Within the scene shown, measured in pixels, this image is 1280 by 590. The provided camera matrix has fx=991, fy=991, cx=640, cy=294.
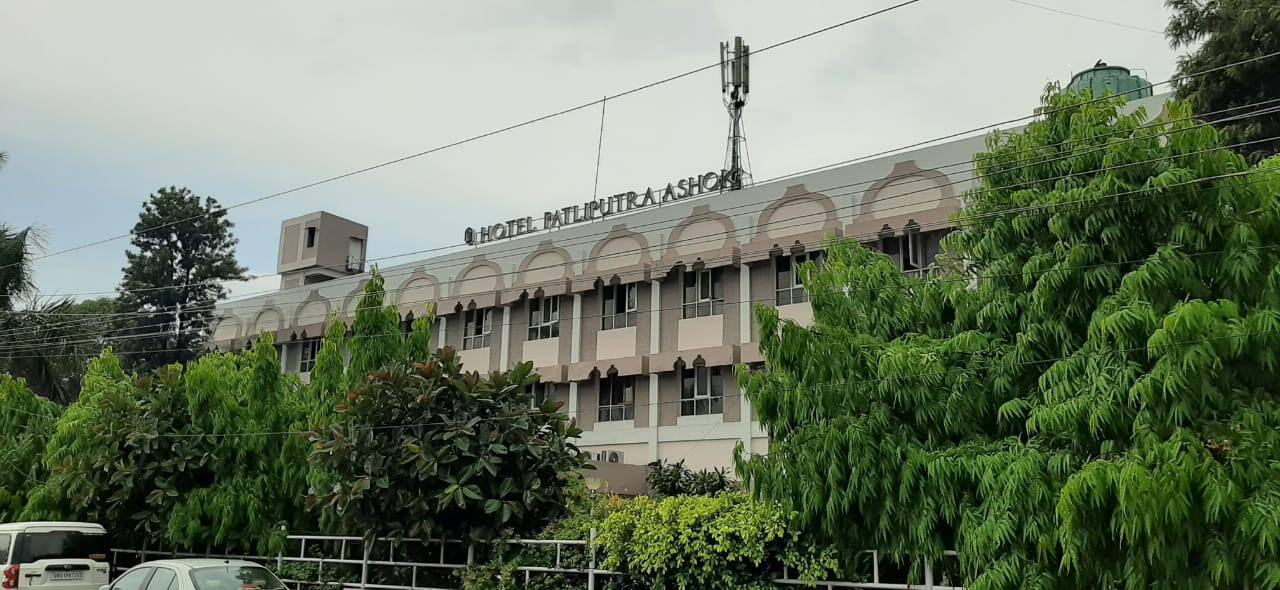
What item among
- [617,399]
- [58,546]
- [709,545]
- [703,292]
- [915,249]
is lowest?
[58,546]

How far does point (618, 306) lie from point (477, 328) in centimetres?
599

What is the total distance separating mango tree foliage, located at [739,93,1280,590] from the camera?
8500 mm

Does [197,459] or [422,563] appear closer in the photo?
[422,563]

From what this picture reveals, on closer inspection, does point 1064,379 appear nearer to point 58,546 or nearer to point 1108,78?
point 58,546

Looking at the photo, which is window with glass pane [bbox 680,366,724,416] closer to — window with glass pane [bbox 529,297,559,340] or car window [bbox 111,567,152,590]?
window with glass pane [bbox 529,297,559,340]

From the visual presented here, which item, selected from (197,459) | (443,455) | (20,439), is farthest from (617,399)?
(20,439)

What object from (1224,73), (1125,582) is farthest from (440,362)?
(1224,73)

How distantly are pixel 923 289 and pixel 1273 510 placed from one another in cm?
461

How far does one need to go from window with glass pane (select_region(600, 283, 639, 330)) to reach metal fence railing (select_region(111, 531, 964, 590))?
1334 cm

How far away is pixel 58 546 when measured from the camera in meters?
15.9

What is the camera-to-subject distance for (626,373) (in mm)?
28625

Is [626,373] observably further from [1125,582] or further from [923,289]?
[1125,582]

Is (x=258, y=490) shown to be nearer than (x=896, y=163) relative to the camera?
Yes

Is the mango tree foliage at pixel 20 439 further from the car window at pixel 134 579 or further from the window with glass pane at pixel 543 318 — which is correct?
the window with glass pane at pixel 543 318
